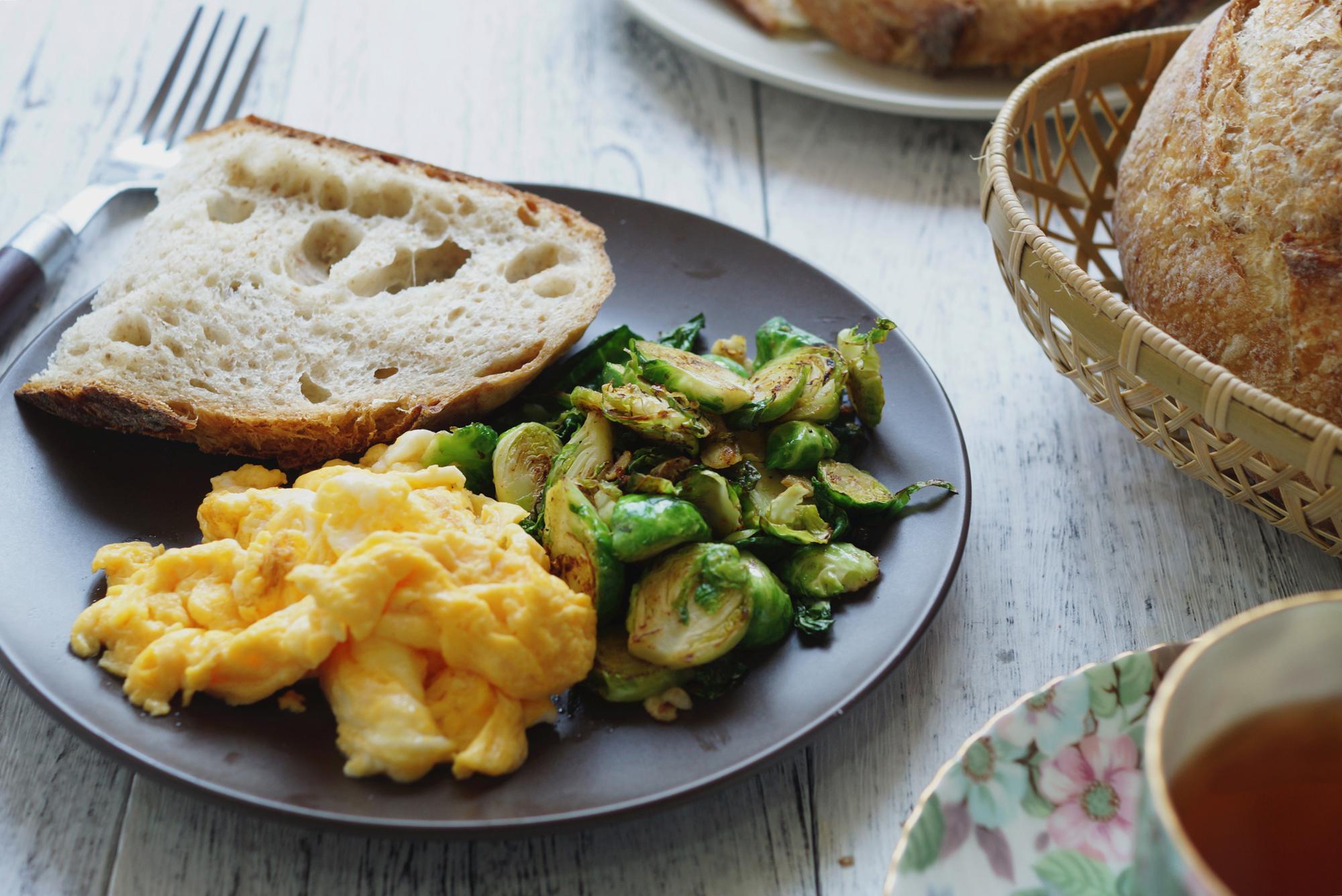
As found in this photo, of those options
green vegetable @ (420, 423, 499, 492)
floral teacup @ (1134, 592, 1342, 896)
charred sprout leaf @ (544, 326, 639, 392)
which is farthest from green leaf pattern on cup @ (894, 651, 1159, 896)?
charred sprout leaf @ (544, 326, 639, 392)

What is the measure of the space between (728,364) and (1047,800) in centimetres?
131

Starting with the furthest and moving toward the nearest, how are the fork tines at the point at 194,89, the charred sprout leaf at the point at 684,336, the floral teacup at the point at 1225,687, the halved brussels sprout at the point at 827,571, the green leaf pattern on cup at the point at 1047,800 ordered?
the fork tines at the point at 194,89
the charred sprout leaf at the point at 684,336
the halved brussels sprout at the point at 827,571
the green leaf pattern on cup at the point at 1047,800
the floral teacup at the point at 1225,687

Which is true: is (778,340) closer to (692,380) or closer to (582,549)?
(692,380)

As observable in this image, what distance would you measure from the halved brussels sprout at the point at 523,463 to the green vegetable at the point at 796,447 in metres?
0.46

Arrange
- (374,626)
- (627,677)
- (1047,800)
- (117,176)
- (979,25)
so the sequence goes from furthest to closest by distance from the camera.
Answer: (979,25) < (117,176) < (627,677) < (374,626) < (1047,800)

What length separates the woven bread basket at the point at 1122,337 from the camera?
196 cm

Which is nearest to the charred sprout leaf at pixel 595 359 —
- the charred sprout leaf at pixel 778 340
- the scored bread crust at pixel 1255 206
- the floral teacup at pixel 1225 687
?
the charred sprout leaf at pixel 778 340

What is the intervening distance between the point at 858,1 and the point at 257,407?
97.8 inches

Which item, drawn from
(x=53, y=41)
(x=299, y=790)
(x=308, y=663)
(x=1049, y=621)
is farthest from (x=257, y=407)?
(x=53, y=41)

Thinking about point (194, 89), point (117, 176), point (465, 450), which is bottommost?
point (117, 176)

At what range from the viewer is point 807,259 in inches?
128

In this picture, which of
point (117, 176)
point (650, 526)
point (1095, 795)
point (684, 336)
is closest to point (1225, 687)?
point (1095, 795)

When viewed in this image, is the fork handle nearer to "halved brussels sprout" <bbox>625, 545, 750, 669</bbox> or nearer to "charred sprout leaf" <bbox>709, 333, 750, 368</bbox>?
"charred sprout leaf" <bbox>709, 333, 750, 368</bbox>

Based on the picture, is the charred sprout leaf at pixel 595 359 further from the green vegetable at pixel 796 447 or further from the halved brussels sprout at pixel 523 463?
the green vegetable at pixel 796 447
